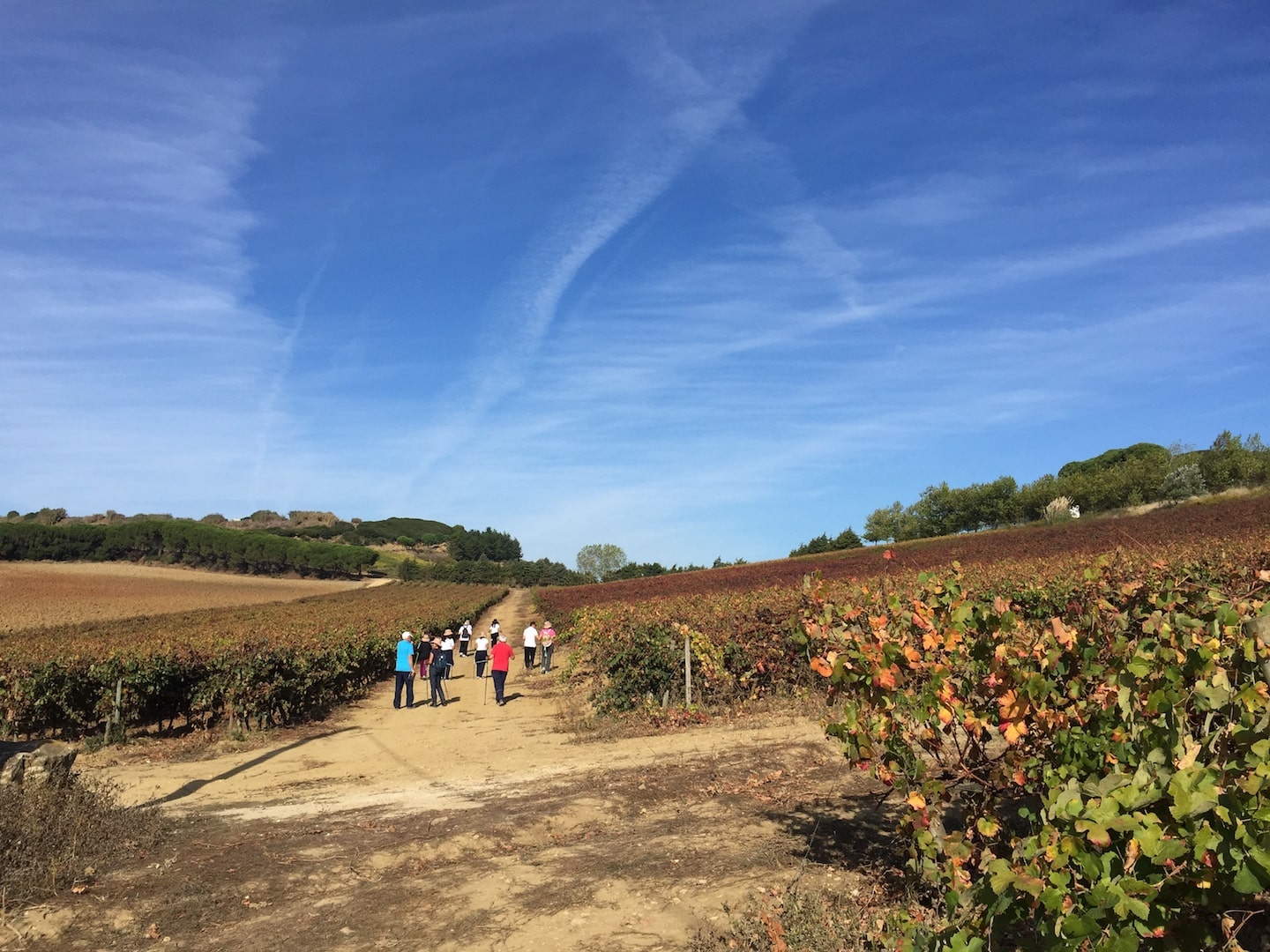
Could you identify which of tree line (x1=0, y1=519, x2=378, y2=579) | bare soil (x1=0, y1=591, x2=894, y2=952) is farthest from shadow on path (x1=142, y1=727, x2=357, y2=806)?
tree line (x1=0, y1=519, x2=378, y2=579)

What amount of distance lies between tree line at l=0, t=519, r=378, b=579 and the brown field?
9.12 ft

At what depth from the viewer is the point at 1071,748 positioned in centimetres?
422

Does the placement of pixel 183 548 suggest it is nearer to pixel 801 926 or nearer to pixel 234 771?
pixel 234 771

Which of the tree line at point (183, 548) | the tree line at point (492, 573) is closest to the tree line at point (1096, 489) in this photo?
the tree line at point (492, 573)

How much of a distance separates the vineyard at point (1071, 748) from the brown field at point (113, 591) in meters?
42.6

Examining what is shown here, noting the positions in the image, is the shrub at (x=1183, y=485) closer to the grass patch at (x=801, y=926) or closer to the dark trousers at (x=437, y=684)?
the dark trousers at (x=437, y=684)

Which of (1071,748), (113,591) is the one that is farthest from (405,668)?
(113,591)

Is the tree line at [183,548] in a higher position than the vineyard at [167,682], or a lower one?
higher

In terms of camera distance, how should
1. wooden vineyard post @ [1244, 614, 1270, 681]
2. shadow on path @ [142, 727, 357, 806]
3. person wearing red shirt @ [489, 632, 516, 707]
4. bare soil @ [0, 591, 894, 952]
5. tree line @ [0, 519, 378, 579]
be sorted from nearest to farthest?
wooden vineyard post @ [1244, 614, 1270, 681] < bare soil @ [0, 591, 894, 952] < shadow on path @ [142, 727, 357, 806] < person wearing red shirt @ [489, 632, 516, 707] < tree line @ [0, 519, 378, 579]

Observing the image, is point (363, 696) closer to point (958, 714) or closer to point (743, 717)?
point (743, 717)

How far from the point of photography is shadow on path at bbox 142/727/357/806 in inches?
402

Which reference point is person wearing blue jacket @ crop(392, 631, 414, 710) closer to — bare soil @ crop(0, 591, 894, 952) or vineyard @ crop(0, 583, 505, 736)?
vineyard @ crop(0, 583, 505, 736)

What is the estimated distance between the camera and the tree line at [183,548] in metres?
80.3

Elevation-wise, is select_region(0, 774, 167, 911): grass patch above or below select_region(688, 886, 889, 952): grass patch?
above
